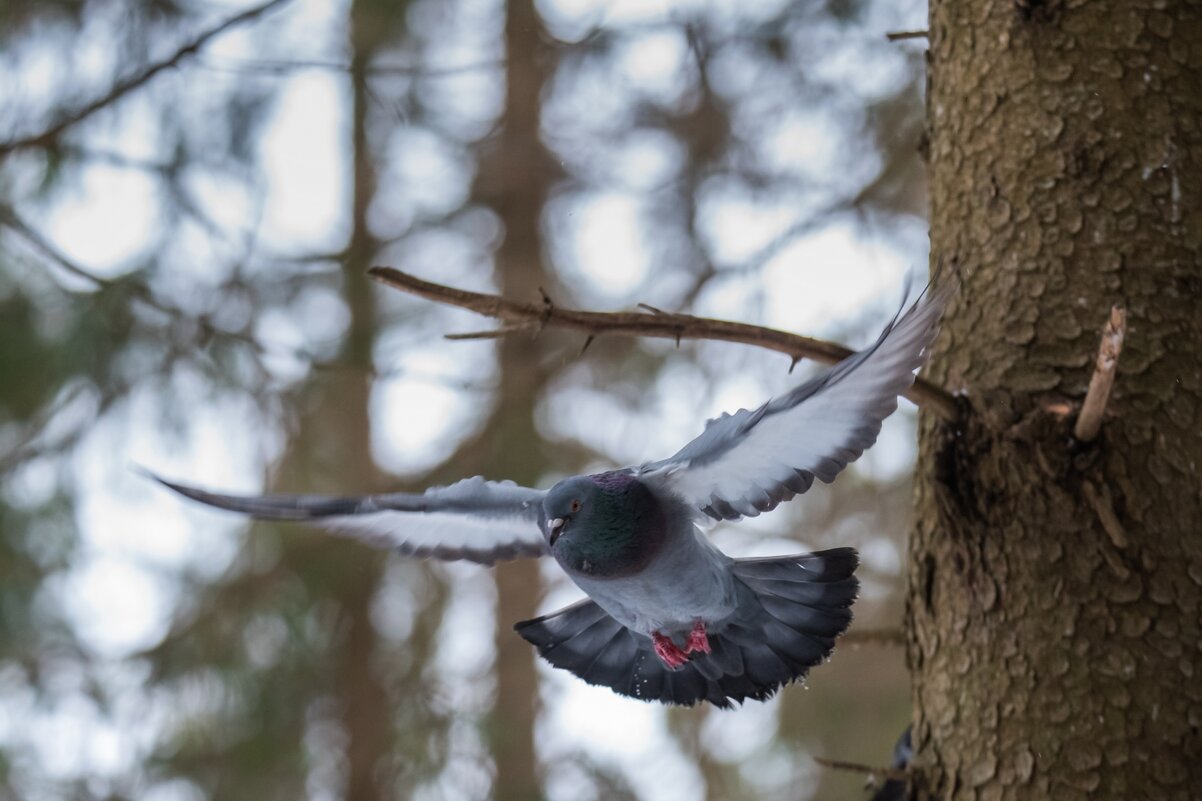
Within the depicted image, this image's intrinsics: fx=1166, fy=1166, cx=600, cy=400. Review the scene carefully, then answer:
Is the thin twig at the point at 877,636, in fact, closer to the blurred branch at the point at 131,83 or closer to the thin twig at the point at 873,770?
the thin twig at the point at 873,770

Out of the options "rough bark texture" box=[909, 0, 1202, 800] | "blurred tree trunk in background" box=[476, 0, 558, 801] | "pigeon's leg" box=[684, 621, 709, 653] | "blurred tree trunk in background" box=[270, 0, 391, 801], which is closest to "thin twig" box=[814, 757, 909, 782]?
"rough bark texture" box=[909, 0, 1202, 800]

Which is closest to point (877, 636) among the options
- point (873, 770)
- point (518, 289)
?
point (873, 770)

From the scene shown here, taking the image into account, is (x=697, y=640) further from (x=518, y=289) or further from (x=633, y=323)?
(x=518, y=289)

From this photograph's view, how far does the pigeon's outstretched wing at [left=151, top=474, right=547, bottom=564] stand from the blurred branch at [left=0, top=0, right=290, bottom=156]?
68.8 inches

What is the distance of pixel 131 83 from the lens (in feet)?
12.5

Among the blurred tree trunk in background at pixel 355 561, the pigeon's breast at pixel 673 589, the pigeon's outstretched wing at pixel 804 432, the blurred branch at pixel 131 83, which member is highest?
the blurred branch at pixel 131 83

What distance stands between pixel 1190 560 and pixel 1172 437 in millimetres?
250

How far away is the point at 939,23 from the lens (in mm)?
2875

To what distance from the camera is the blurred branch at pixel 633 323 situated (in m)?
2.27

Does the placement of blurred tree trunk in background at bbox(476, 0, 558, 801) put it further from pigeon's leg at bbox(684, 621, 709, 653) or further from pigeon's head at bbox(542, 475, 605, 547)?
pigeon's head at bbox(542, 475, 605, 547)

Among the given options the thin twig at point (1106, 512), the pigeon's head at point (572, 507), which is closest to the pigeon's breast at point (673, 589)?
the pigeon's head at point (572, 507)

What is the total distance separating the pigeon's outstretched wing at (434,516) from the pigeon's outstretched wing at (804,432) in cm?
39

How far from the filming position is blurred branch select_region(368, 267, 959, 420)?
227cm

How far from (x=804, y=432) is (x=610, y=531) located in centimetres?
46
